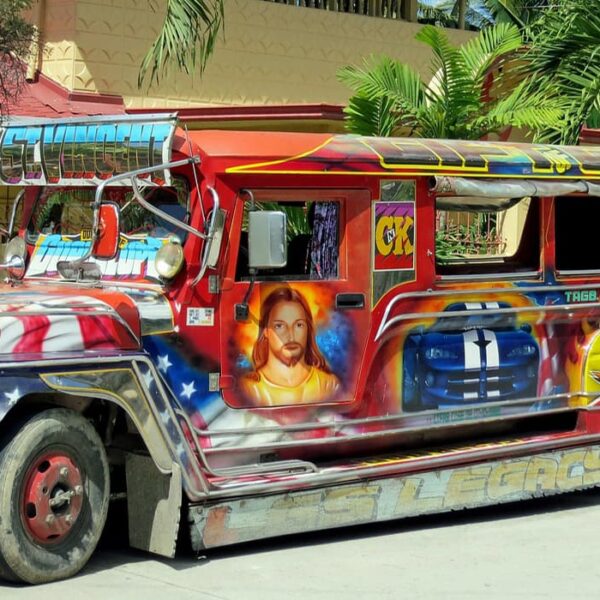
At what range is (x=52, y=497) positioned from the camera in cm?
595

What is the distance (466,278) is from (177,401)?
2.24m

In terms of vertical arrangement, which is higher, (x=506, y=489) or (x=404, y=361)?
(x=404, y=361)

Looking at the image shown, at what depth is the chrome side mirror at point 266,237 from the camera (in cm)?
638

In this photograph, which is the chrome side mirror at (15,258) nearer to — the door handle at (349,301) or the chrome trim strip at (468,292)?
the door handle at (349,301)

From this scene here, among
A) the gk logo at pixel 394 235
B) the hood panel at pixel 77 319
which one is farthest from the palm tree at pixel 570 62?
the hood panel at pixel 77 319

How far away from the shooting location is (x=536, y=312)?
26.0ft

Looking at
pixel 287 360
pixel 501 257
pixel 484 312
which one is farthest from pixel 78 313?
pixel 501 257

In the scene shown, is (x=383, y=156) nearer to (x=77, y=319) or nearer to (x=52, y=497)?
(x=77, y=319)

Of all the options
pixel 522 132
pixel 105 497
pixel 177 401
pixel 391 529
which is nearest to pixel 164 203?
pixel 177 401

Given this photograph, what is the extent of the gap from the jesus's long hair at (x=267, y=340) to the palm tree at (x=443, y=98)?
610 cm

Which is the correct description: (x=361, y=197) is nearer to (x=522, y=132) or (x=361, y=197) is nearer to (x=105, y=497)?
(x=105, y=497)

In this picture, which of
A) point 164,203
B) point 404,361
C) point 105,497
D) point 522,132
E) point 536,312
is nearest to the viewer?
point 105,497

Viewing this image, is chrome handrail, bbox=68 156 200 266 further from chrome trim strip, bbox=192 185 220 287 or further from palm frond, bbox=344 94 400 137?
palm frond, bbox=344 94 400 137

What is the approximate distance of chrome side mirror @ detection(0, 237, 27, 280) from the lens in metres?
7.34
